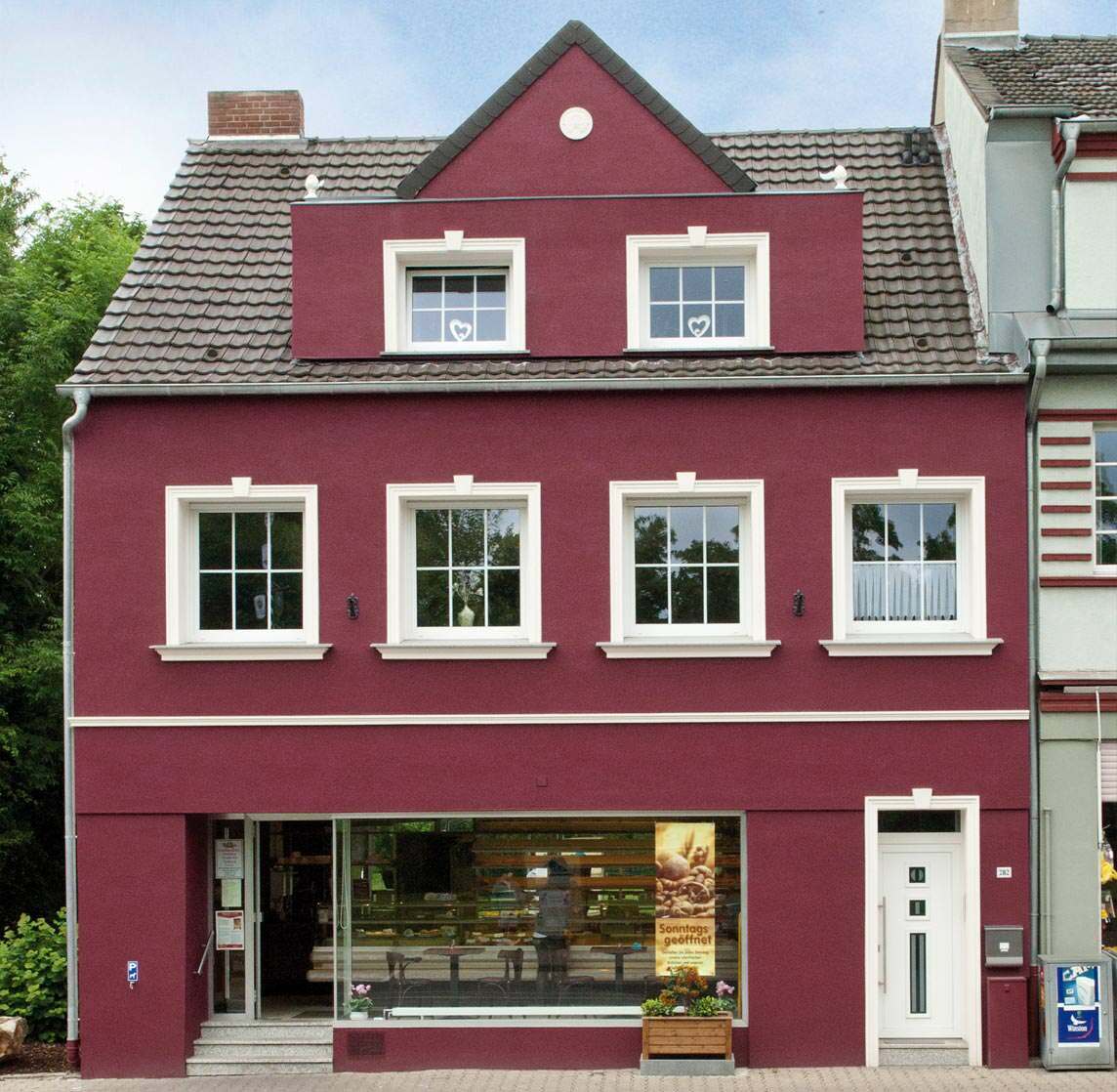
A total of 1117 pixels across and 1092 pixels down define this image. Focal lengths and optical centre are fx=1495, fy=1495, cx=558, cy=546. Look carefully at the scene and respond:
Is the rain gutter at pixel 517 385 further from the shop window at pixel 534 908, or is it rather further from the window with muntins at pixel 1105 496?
the shop window at pixel 534 908

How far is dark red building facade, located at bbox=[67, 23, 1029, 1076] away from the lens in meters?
14.0

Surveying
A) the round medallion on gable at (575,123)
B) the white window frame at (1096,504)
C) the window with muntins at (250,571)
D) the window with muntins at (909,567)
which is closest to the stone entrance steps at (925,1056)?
the window with muntins at (909,567)

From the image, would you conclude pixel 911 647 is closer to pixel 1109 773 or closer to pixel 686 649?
pixel 686 649

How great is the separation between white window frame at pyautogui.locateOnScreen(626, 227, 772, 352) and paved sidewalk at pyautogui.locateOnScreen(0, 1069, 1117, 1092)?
6804mm

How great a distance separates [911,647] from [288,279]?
738cm

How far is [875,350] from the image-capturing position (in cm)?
1452

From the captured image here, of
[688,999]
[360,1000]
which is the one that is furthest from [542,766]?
[360,1000]

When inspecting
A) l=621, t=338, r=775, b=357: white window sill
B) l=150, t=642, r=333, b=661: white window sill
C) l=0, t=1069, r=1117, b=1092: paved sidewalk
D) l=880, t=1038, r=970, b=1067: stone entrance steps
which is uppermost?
l=621, t=338, r=775, b=357: white window sill

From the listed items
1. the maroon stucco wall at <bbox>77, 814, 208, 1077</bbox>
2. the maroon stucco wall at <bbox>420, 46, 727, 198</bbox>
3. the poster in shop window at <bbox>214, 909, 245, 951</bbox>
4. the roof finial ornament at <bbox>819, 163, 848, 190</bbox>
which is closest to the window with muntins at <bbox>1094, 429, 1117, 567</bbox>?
the roof finial ornament at <bbox>819, 163, 848, 190</bbox>

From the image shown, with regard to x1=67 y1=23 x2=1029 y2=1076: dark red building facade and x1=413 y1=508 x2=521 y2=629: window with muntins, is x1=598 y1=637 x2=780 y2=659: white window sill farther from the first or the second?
x1=413 y1=508 x2=521 y2=629: window with muntins

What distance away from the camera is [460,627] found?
14406 millimetres

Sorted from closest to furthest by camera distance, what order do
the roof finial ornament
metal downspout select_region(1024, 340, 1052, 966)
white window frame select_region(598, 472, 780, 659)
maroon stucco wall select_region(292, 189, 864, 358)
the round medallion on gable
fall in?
metal downspout select_region(1024, 340, 1052, 966), white window frame select_region(598, 472, 780, 659), maroon stucco wall select_region(292, 189, 864, 358), the roof finial ornament, the round medallion on gable

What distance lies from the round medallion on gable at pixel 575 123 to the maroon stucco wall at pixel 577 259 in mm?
860

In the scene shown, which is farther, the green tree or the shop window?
the green tree
